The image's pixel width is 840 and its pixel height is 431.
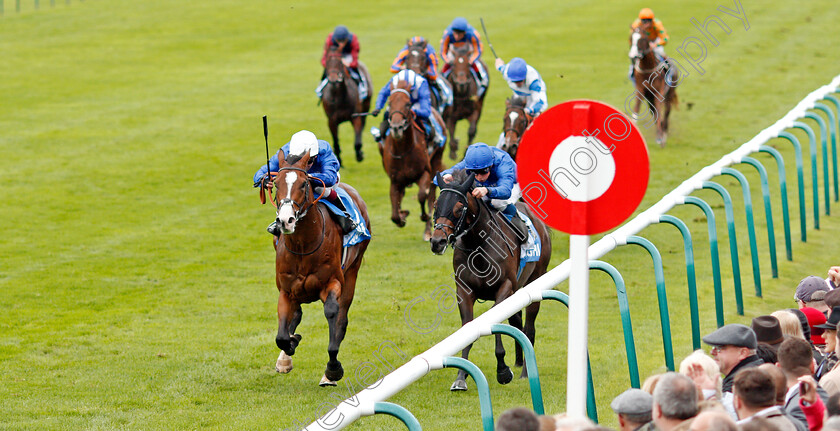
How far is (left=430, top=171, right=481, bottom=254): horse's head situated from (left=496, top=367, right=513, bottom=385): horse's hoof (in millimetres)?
947

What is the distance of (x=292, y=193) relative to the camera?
690cm

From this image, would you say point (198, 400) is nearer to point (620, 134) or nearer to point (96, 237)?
point (620, 134)

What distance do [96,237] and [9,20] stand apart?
58.9 ft

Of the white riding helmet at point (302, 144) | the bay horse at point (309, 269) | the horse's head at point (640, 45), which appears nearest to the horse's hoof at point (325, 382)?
the bay horse at point (309, 269)

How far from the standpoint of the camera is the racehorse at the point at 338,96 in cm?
1487

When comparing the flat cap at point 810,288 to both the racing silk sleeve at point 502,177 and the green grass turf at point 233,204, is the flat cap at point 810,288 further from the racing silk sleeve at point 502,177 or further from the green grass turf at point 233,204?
the racing silk sleeve at point 502,177

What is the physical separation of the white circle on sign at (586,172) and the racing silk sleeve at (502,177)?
3697mm

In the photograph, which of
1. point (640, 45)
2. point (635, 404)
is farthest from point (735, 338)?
point (640, 45)

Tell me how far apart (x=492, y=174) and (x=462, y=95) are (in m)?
7.89

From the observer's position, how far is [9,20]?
28.0 meters

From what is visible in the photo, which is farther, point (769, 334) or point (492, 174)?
point (492, 174)

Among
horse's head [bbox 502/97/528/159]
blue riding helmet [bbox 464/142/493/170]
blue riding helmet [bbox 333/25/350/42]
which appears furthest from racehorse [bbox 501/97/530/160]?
blue riding helmet [bbox 333/25/350/42]

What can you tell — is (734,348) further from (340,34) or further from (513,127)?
(340,34)

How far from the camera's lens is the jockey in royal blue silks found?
7.27m
